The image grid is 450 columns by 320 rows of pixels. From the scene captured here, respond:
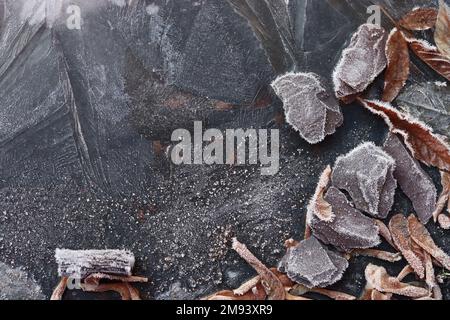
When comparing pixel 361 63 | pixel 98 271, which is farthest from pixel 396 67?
pixel 98 271

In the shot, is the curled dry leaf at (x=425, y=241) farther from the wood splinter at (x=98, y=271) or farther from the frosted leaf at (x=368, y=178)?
the wood splinter at (x=98, y=271)

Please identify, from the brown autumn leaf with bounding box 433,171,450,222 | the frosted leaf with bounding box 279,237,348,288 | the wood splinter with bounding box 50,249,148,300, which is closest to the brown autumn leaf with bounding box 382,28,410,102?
the brown autumn leaf with bounding box 433,171,450,222

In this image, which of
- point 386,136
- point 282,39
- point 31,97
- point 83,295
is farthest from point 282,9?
point 83,295

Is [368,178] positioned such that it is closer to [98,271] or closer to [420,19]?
[420,19]

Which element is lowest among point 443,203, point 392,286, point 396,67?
point 392,286

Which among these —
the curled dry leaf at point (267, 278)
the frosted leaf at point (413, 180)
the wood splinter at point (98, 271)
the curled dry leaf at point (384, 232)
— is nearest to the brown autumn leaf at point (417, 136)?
the frosted leaf at point (413, 180)

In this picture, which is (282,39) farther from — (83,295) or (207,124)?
(83,295)
